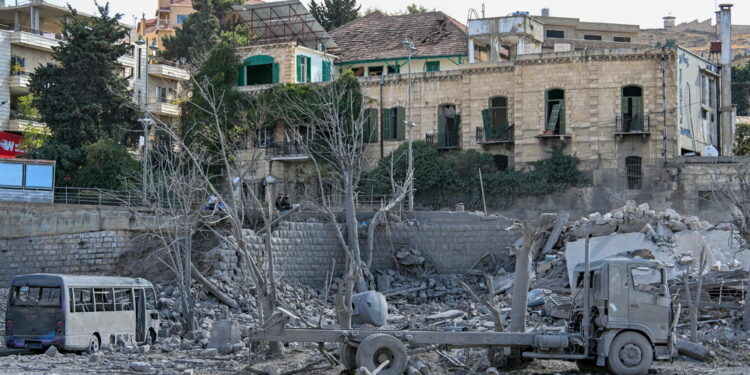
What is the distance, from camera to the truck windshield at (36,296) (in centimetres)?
2409

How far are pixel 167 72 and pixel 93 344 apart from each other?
125 feet

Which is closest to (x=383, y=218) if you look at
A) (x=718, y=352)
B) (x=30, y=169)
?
(x=30, y=169)

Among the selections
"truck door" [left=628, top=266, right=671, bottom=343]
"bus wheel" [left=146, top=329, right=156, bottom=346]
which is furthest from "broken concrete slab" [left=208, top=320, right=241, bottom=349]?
"truck door" [left=628, top=266, right=671, bottom=343]

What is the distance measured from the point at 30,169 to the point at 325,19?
2948 centimetres

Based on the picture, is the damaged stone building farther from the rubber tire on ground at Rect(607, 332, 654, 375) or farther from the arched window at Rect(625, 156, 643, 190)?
the rubber tire on ground at Rect(607, 332, 654, 375)

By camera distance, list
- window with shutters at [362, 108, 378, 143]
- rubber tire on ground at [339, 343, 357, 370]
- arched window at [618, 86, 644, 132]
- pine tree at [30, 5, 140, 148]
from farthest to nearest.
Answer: pine tree at [30, 5, 140, 148], window with shutters at [362, 108, 378, 143], arched window at [618, 86, 644, 132], rubber tire on ground at [339, 343, 357, 370]

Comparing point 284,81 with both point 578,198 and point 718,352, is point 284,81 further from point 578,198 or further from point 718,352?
point 718,352

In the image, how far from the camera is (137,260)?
3634 cm

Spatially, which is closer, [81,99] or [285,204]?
[285,204]

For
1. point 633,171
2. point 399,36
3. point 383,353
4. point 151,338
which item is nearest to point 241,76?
point 399,36

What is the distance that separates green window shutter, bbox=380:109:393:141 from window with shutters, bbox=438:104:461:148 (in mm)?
2216

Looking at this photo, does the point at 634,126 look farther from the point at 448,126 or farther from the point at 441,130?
the point at 441,130

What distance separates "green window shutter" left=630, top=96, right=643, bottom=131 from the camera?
Result: 43406 millimetres

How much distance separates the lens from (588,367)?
1944 cm
